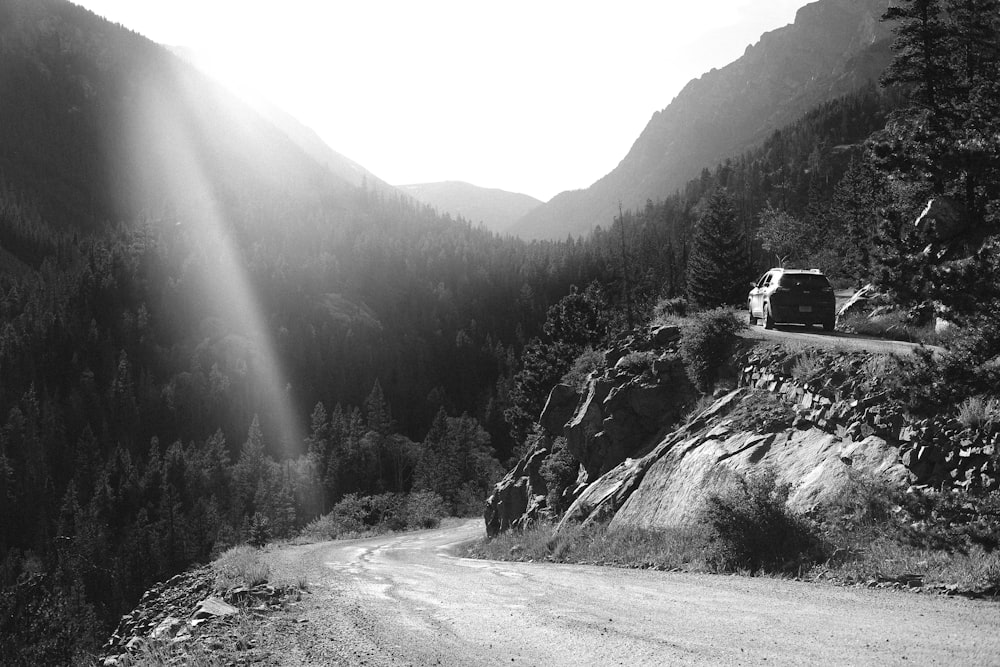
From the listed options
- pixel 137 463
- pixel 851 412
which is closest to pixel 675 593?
pixel 851 412

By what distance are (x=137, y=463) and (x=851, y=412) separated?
150169mm

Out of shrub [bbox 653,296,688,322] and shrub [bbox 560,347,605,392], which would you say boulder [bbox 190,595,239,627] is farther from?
shrub [bbox 560,347,605,392]

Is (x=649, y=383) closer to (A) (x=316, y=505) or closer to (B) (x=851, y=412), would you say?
(B) (x=851, y=412)

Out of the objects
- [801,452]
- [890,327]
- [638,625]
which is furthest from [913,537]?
[890,327]

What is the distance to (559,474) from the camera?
960 inches

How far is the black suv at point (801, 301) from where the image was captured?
21.3 meters

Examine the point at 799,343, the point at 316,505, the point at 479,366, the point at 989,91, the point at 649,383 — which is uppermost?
the point at 989,91

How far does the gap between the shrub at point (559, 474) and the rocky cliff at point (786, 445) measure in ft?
7.96

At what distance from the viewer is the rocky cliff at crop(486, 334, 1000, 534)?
384 inches

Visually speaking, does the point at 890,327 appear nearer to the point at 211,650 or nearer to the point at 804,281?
the point at 804,281

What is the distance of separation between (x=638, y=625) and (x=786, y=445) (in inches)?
289

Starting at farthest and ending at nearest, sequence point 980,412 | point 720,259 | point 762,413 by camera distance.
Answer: point 720,259, point 762,413, point 980,412

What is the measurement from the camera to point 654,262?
146 metres

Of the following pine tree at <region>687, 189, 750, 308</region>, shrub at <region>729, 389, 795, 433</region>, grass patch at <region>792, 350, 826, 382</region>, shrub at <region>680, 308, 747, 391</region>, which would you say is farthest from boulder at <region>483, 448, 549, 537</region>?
pine tree at <region>687, 189, 750, 308</region>
